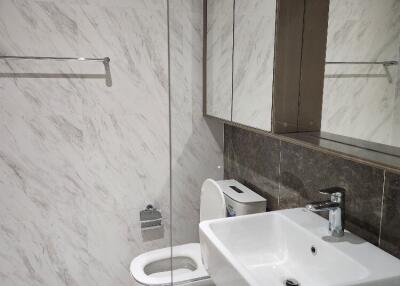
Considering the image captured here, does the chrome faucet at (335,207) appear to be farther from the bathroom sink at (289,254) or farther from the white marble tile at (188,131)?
the white marble tile at (188,131)

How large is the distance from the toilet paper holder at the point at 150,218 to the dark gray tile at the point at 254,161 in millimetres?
498

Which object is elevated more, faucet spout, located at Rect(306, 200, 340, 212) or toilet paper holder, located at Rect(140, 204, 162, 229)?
faucet spout, located at Rect(306, 200, 340, 212)

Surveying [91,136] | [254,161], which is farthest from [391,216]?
[91,136]

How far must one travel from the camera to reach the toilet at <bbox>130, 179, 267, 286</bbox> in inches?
74.2

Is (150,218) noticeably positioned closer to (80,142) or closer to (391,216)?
(80,142)

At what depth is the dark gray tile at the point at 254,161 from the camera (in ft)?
6.16

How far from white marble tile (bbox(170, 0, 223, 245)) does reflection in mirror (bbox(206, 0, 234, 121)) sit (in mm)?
89

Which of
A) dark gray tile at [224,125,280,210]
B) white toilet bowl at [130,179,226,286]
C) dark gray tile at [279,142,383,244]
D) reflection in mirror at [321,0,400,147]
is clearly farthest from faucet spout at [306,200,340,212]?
white toilet bowl at [130,179,226,286]

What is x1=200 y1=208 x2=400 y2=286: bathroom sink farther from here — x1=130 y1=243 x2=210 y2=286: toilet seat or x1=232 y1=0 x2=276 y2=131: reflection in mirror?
x1=130 y1=243 x2=210 y2=286: toilet seat

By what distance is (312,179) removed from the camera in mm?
1565

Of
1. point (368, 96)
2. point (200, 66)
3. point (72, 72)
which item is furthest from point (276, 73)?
point (72, 72)

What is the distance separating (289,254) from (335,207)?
0.98ft

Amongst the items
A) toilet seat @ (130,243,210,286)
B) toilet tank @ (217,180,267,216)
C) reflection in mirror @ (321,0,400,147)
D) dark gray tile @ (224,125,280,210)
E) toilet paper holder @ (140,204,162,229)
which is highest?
reflection in mirror @ (321,0,400,147)

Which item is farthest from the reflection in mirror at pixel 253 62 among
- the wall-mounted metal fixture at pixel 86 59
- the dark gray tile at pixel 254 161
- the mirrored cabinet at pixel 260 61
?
the wall-mounted metal fixture at pixel 86 59
